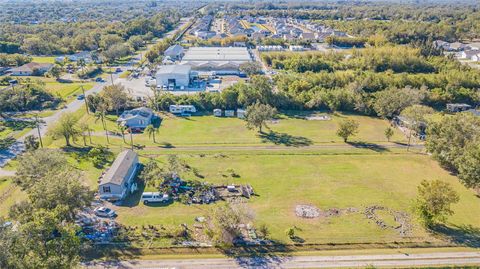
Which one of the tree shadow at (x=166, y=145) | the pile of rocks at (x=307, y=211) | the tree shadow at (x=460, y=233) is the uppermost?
the tree shadow at (x=166, y=145)

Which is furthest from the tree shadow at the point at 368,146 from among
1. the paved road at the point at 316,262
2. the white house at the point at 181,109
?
the white house at the point at 181,109

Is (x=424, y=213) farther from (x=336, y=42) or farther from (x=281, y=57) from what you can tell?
(x=336, y=42)

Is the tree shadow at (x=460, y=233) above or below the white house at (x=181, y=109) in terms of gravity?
below

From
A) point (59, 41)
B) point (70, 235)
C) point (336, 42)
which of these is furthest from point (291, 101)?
point (59, 41)

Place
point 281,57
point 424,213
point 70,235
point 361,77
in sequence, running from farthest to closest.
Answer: point 281,57
point 361,77
point 424,213
point 70,235

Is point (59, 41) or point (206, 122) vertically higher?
point (59, 41)

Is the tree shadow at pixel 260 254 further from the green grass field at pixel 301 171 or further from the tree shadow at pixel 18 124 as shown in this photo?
the tree shadow at pixel 18 124
